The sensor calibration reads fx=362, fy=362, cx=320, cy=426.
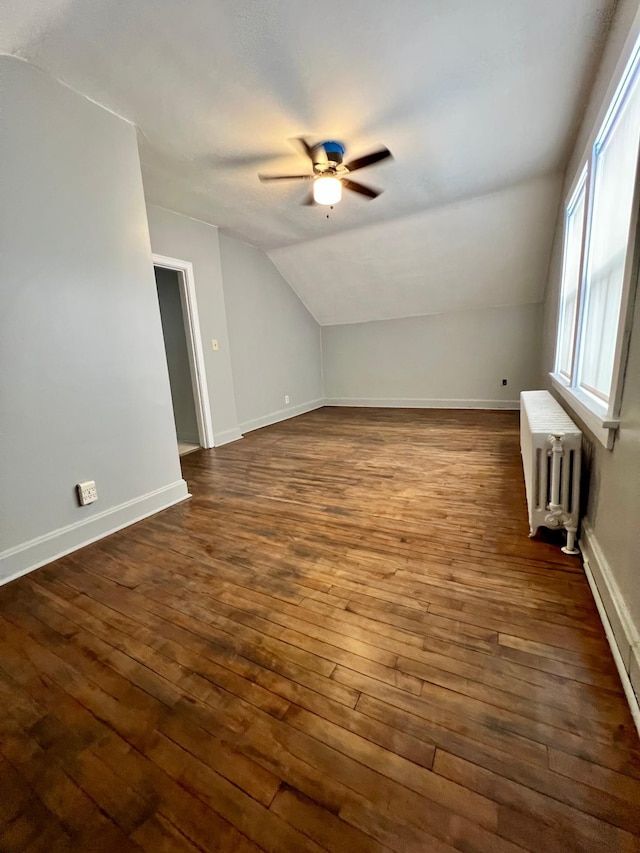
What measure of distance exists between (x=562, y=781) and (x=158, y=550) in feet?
6.57

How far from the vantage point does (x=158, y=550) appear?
214 centimetres

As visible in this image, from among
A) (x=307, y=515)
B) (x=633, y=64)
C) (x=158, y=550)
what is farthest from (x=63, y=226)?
(x=633, y=64)

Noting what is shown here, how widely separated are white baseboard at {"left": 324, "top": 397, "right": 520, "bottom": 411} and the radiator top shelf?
2.92 meters

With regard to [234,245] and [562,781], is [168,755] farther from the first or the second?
[234,245]

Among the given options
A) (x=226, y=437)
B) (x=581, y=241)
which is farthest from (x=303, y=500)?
(x=581, y=241)

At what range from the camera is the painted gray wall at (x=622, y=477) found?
1193mm

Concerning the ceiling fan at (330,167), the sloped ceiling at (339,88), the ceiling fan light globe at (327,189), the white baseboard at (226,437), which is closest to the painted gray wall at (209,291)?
the white baseboard at (226,437)

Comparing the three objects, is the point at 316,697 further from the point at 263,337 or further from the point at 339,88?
the point at 263,337

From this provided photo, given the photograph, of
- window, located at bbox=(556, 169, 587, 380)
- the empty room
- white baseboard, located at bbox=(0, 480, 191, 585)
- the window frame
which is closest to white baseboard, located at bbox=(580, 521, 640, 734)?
the empty room

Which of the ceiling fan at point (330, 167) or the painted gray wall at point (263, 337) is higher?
the ceiling fan at point (330, 167)

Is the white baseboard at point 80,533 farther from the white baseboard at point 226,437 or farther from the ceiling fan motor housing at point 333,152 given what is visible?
the ceiling fan motor housing at point 333,152

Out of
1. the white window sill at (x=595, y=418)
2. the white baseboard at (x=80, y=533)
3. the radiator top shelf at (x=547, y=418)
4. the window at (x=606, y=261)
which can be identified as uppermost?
the window at (x=606, y=261)

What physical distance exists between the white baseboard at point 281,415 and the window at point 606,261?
12.2 ft

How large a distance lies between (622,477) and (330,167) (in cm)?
269
